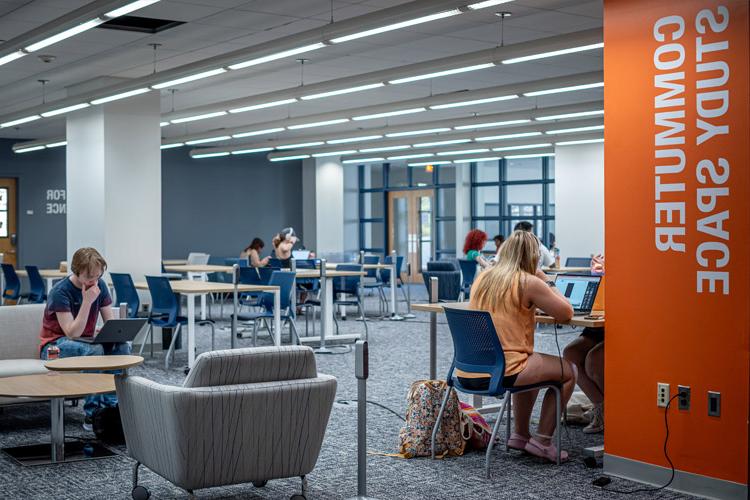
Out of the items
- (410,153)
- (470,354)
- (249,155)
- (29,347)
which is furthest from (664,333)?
(249,155)

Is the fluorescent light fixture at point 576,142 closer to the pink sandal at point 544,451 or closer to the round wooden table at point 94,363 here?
A: the pink sandal at point 544,451

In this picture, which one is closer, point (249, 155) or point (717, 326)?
point (717, 326)

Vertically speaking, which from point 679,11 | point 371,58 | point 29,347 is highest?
point 371,58

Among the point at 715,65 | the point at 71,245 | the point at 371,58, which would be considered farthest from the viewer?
the point at 71,245

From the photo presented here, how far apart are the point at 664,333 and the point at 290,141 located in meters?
12.2

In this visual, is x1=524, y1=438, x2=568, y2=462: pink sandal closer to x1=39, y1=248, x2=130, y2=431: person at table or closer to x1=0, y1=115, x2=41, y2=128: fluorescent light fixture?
x1=39, y1=248, x2=130, y2=431: person at table

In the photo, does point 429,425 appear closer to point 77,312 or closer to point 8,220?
point 77,312

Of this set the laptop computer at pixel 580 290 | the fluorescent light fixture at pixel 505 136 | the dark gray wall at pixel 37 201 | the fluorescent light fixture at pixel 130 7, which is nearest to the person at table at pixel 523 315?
the laptop computer at pixel 580 290

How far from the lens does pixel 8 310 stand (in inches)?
263

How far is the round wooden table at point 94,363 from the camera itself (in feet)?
16.3

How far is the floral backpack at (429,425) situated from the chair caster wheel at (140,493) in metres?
1.57

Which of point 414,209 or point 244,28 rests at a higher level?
point 244,28

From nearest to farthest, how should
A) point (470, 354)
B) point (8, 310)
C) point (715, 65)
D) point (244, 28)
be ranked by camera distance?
1. point (715, 65)
2. point (470, 354)
3. point (8, 310)
4. point (244, 28)

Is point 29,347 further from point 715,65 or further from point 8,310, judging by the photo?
point 715,65
